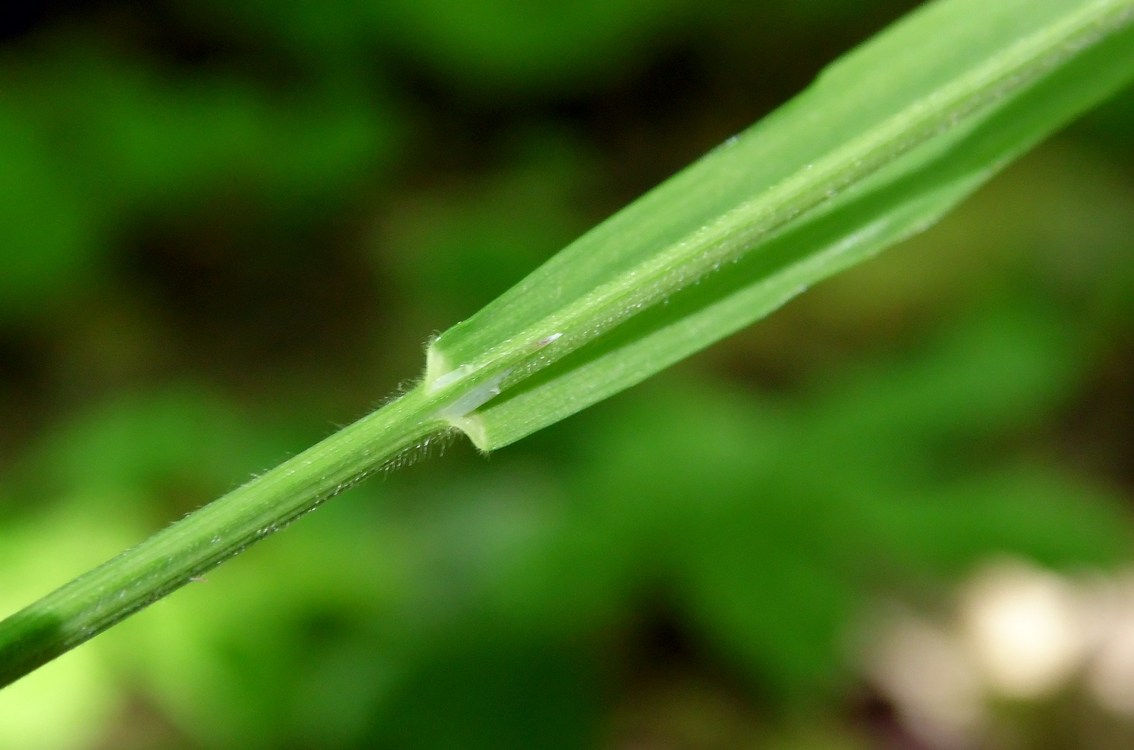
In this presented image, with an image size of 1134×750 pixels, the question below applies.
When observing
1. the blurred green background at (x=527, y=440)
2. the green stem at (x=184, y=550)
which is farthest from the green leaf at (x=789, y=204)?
the blurred green background at (x=527, y=440)

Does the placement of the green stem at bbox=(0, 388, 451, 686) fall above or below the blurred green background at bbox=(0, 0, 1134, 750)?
below

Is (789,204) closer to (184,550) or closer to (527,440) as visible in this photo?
(184,550)

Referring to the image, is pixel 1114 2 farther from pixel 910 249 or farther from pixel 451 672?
pixel 910 249

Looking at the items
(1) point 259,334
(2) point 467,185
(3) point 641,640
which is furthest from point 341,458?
(2) point 467,185

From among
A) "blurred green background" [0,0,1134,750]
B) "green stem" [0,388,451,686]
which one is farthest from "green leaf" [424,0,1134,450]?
"blurred green background" [0,0,1134,750]

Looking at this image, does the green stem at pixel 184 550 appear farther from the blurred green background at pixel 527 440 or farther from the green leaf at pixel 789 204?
the blurred green background at pixel 527 440

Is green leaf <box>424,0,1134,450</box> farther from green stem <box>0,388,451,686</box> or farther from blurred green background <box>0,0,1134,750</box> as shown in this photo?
blurred green background <box>0,0,1134,750</box>
